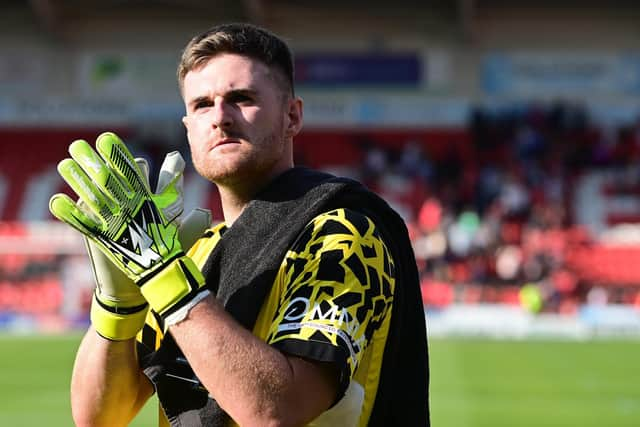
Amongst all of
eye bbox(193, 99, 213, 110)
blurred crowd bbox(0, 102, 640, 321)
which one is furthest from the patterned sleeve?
blurred crowd bbox(0, 102, 640, 321)

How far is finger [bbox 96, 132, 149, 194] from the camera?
2.54 meters

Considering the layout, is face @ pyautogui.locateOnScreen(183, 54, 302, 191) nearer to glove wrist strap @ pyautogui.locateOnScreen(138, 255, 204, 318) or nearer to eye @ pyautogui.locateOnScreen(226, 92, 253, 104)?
eye @ pyautogui.locateOnScreen(226, 92, 253, 104)

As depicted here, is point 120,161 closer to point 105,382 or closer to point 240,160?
point 240,160

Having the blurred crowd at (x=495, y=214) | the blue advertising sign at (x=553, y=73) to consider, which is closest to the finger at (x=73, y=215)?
the blurred crowd at (x=495, y=214)

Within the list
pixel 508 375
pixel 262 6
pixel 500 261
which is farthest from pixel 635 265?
pixel 262 6

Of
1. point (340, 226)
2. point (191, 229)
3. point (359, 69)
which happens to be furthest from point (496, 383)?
point (359, 69)

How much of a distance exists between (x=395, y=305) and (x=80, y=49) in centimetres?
2645

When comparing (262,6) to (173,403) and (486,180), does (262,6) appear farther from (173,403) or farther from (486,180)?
(173,403)

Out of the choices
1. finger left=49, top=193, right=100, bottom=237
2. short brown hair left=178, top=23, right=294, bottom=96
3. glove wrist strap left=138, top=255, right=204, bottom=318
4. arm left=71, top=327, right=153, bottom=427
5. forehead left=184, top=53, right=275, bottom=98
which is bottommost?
arm left=71, top=327, right=153, bottom=427

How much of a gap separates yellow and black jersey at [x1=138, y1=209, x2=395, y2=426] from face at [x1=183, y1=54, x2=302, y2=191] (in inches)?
11.6

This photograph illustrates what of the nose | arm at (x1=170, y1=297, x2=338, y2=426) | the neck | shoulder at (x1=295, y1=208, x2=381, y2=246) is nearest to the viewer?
arm at (x1=170, y1=297, x2=338, y2=426)

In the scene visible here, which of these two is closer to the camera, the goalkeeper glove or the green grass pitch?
the goalkeeper glove

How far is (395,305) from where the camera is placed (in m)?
2.70

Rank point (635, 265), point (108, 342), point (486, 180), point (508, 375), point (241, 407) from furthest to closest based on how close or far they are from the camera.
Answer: point (486, 180) → point (635, 265) → point (508, 375) → point (108, 342) → point (241, 407)
